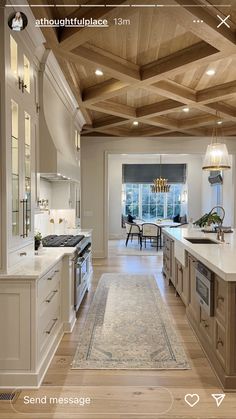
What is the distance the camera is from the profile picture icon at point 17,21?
2398mm

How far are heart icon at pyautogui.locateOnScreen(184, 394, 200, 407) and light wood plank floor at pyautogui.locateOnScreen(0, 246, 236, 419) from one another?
29 millimetres

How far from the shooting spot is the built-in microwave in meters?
2.61

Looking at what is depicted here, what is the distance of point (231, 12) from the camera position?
113 inches

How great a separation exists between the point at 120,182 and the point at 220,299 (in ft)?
32.5

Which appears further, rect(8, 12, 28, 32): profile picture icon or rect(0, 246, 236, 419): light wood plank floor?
rect(8, 12, 28, 32): profile picture icon

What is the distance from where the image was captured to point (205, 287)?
2.76 m

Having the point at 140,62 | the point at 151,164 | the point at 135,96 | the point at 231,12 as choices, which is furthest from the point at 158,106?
the point at 151,164

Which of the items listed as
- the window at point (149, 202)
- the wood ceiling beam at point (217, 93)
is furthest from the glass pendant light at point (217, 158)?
the window at point (149, 202)

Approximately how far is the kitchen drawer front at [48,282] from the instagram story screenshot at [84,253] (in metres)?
0.02

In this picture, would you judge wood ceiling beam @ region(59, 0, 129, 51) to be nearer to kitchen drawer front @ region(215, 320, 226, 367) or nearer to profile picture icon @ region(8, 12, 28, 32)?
profile picture icon @ region(8, 12, 28, 32)

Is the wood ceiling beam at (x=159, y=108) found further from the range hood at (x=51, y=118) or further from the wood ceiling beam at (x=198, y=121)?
the range hood at (x=51, y=118)

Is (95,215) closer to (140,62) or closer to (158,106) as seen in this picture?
(158,106)

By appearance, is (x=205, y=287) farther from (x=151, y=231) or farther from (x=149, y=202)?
(x=149, y=202)

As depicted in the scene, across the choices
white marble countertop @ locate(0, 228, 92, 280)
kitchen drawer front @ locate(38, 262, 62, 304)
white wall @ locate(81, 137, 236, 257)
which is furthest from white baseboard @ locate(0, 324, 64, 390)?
white wall @ locate(81, 137, 236, 257)
